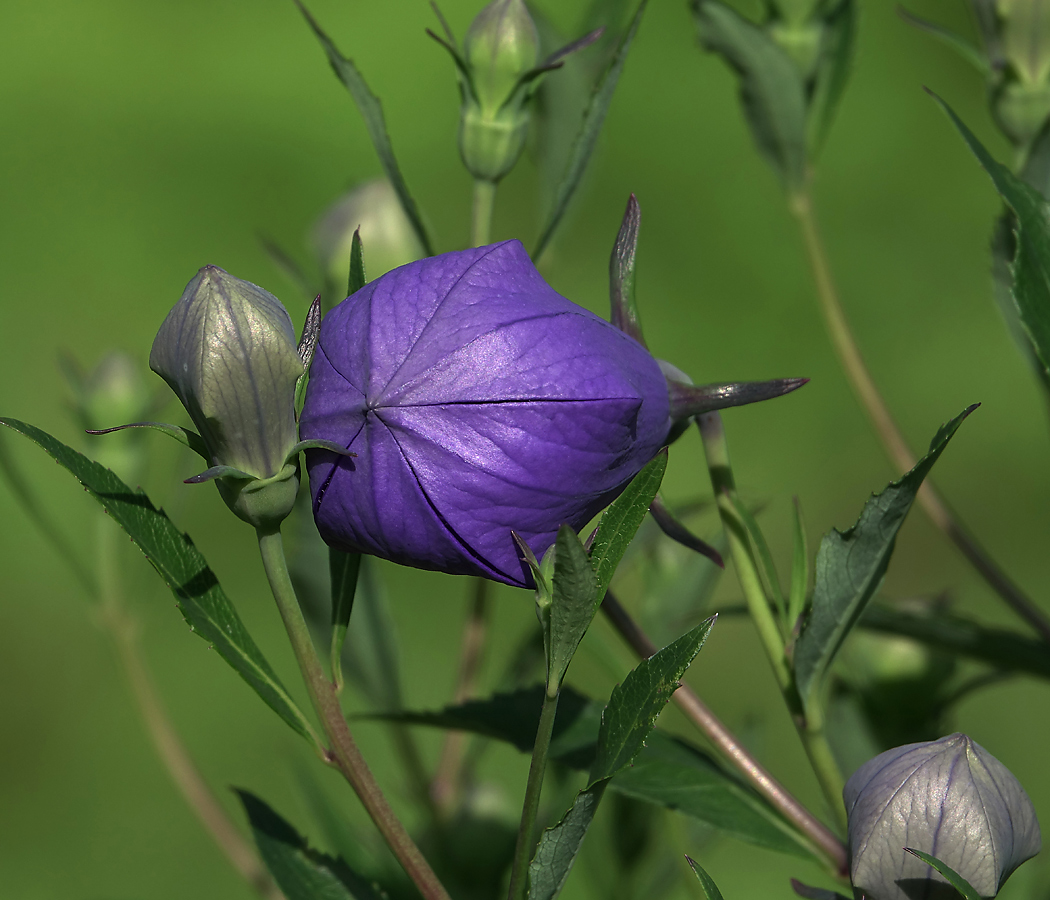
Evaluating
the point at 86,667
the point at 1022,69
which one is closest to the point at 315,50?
the point at 86,667

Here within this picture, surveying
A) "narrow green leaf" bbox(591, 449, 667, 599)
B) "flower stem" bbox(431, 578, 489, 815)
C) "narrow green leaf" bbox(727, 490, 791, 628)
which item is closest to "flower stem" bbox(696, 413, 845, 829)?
"narrow green leaf" bbox(727, 490, 791, 628)

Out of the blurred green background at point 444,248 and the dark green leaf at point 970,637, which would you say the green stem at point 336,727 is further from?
the blurred green background at point 444,248

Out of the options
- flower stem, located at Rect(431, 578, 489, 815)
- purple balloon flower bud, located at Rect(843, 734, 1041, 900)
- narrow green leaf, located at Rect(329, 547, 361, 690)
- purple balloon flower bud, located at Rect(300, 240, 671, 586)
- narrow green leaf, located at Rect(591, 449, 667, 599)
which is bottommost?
flower stem, located at Rect(431, 578, 489, 815)

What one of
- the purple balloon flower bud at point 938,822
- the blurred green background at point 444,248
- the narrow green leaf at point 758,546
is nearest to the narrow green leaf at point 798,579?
the narrow green leaf at point 758,546

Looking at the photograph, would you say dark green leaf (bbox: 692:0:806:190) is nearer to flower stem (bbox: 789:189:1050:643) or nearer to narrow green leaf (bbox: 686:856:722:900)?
flower stem (bbox: 789:189:1050:643)

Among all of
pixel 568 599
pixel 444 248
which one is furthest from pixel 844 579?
pixel 444 248

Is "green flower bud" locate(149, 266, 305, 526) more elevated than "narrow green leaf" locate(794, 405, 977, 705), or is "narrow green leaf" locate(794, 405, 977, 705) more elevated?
"green flower bud" locate(149, 266, 305, 526)
